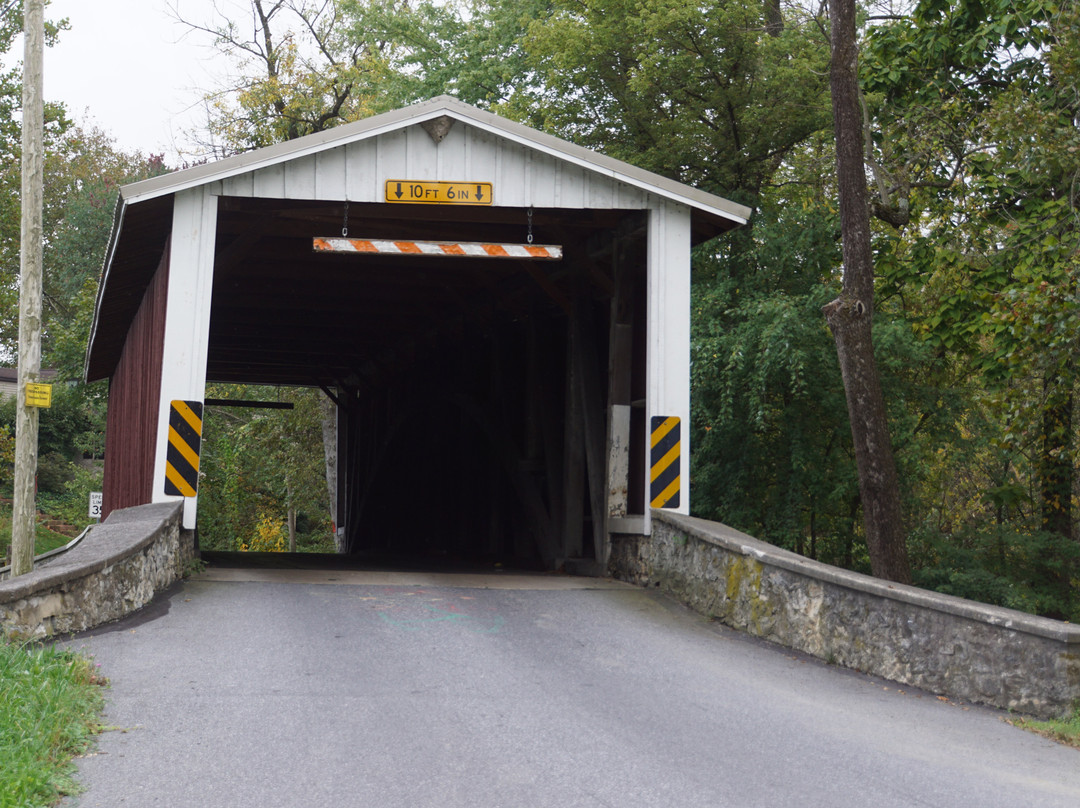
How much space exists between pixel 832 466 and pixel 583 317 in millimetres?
4593

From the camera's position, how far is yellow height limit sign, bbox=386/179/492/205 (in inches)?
376

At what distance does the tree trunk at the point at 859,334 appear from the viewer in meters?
9.67

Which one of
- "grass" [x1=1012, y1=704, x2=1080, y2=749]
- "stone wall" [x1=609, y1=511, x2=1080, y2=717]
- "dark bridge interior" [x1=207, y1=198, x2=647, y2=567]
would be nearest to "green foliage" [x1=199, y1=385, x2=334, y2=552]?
"dark bridge interior" [x1=207, y1=198, x2=647, y2=567]

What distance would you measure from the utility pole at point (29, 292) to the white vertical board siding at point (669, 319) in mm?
6525

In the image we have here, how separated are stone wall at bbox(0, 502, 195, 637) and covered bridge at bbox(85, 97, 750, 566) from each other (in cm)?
83

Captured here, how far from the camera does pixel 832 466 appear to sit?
14.3m

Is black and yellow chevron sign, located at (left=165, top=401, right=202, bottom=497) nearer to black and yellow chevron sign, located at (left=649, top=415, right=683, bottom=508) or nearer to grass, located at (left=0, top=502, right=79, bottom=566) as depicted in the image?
black and yellow chevron sign, located at (left=649, top=415, right=683, bottom=508)

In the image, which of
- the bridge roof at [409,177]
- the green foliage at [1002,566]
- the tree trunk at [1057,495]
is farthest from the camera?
the tree trunk at [1057,495]

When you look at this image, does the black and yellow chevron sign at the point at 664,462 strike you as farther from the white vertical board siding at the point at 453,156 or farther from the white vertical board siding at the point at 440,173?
the white vertical board siding at the point at 453,156

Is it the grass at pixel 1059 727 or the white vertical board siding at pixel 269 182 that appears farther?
the white vertical board siding at pixel 269 182

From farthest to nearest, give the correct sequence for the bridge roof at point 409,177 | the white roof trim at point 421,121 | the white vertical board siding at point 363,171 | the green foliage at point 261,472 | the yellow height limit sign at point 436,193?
1. the green foliage at point 261,472
2. the yellow height limit sign at point 436,193
3. the white vertical board siding at point 363,171
4. the bridge roof at point 409,177
5. the white roof trim at point 421,121

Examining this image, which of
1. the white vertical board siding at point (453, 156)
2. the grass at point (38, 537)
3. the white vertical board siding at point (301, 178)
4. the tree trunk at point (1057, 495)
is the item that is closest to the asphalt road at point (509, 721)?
the white vertical board siding at point (301, 178)

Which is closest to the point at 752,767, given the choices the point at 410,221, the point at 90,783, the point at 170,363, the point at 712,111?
the point at 90,783

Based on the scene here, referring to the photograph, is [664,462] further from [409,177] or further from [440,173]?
[409,177]
